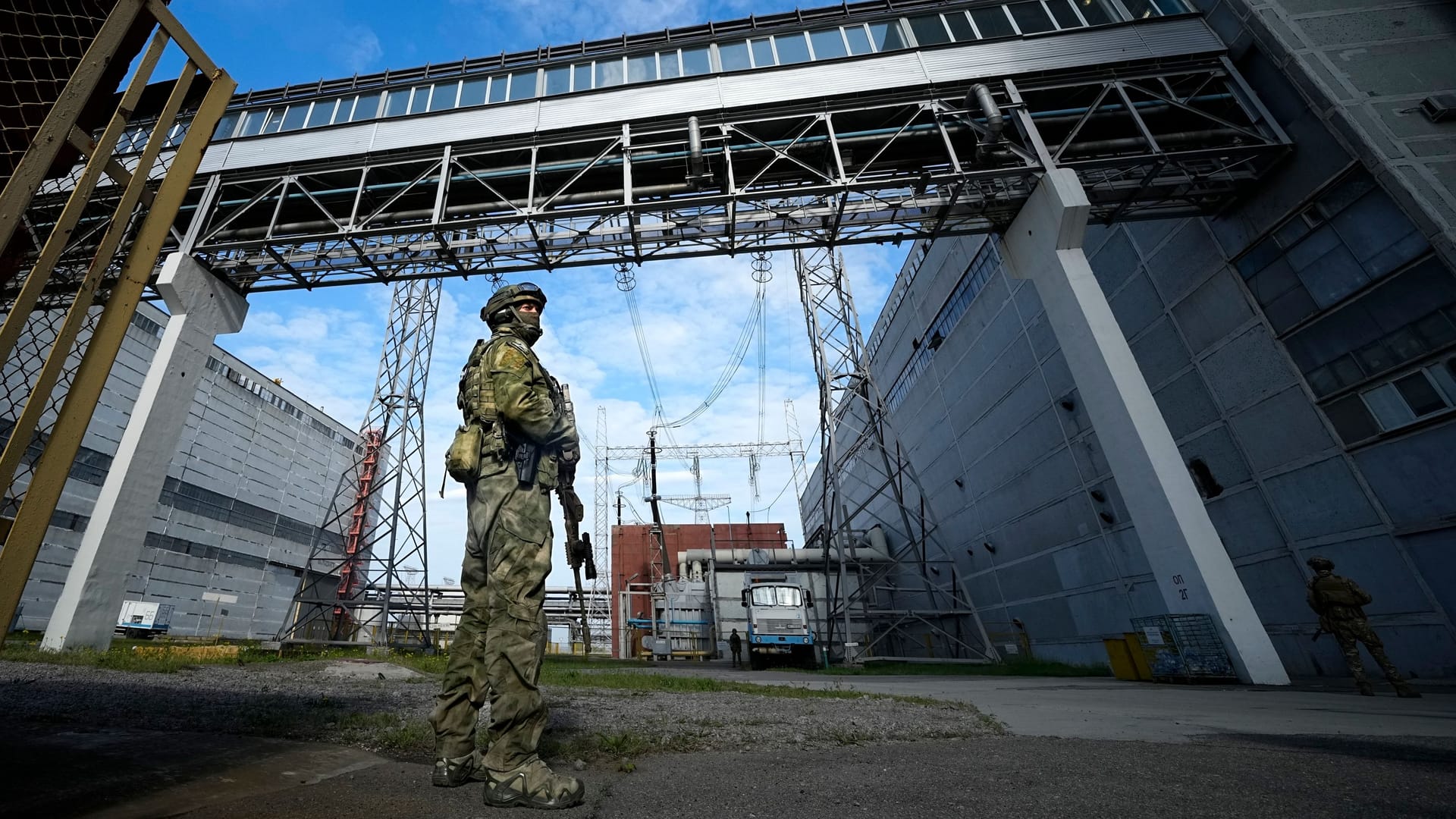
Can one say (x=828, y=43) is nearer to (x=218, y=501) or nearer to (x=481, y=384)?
(x=481, y=384)

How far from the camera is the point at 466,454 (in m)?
2.72

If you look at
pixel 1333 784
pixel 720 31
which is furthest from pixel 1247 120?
pixel 1333 784

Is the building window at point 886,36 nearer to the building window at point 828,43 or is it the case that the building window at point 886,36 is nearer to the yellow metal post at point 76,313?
the building window at point 828,43

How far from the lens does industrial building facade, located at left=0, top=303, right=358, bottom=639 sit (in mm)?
24792

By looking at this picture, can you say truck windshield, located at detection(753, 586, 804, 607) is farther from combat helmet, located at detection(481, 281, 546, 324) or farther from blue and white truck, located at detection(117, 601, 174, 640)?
blue and white truck, located at detection(117, 601, 174, 640)

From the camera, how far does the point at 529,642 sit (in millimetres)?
2373

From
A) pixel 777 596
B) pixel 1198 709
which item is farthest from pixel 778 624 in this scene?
pixel 1198 709

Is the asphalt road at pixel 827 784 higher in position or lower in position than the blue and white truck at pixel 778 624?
lower

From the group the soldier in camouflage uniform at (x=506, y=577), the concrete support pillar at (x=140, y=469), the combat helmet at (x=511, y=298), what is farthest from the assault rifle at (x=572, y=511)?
the concrete support pillar at (x=140, y=469)

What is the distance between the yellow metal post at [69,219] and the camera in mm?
1545

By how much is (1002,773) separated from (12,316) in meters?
3.82

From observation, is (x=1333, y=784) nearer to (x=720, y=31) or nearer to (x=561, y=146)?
(x=561, y=146)

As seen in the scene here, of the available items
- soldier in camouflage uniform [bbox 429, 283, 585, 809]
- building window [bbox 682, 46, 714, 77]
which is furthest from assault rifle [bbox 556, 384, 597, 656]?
building window [bbox 682, 46, 714, 77]

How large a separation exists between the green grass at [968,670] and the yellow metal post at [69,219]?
12.1m
